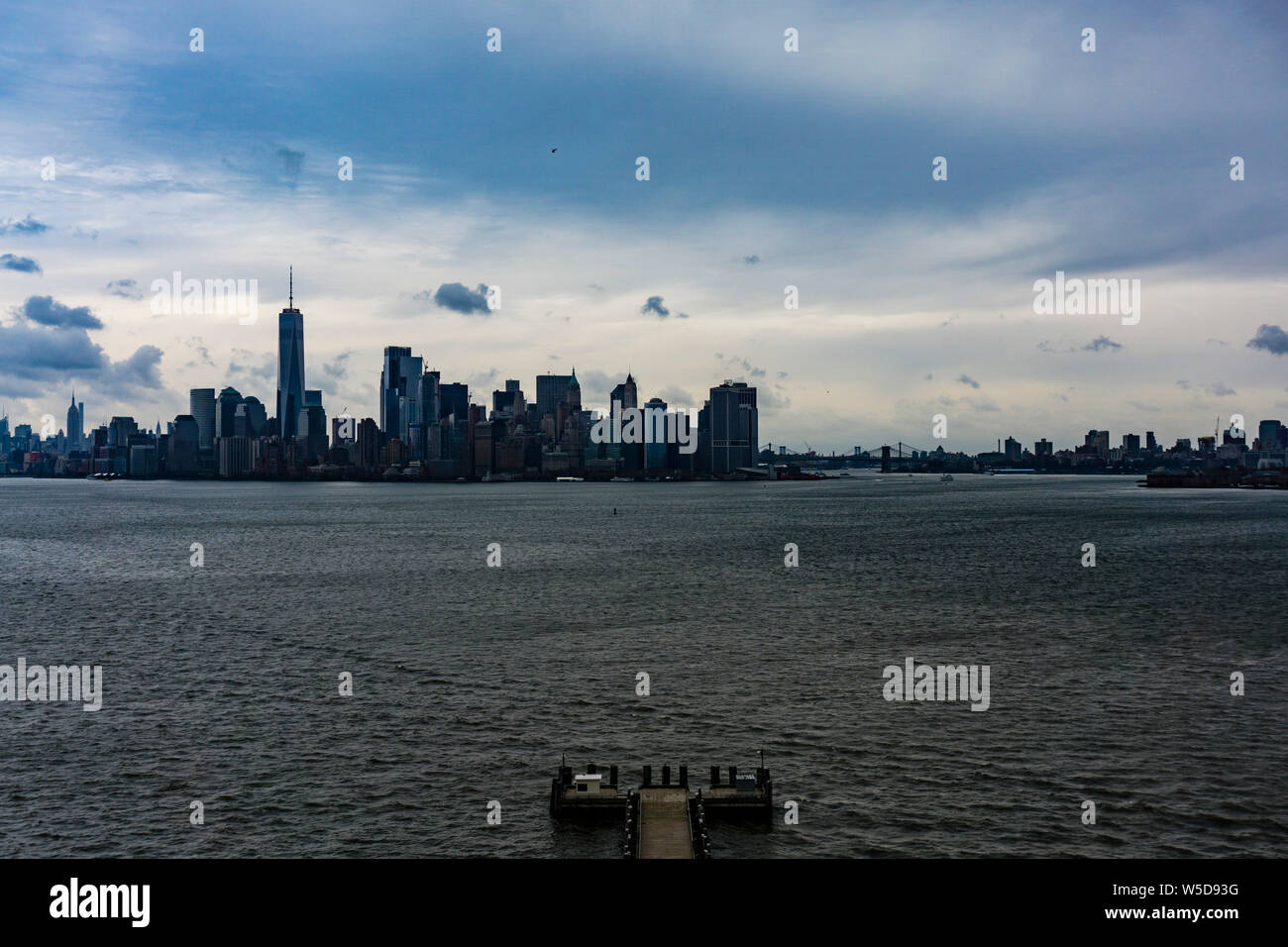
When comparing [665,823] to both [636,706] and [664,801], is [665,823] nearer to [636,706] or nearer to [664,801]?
[664,801]

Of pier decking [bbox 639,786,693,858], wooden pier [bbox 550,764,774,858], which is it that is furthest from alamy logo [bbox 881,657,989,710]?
pier decking [bbox 639,786,693,858]

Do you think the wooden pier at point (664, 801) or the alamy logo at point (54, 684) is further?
the alamy logo at point (54, 684)
